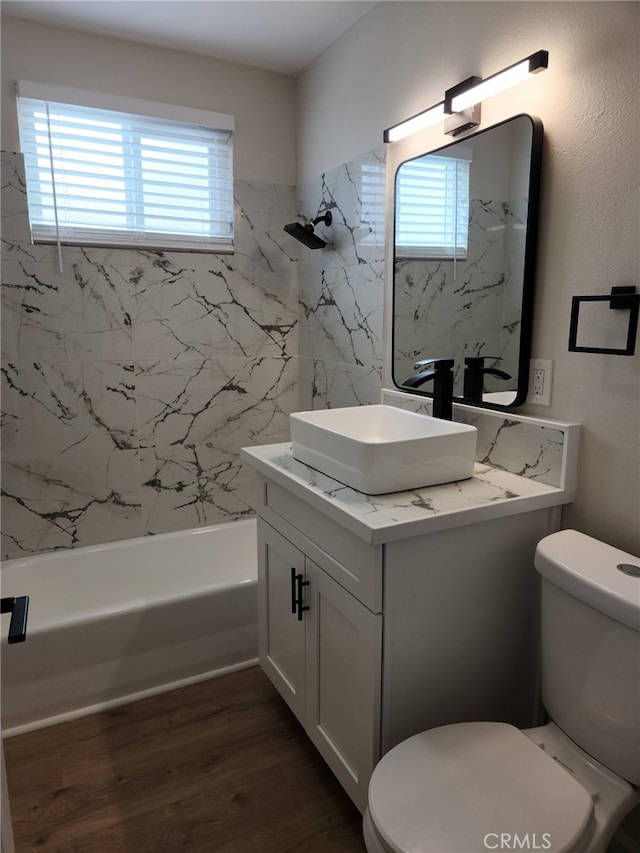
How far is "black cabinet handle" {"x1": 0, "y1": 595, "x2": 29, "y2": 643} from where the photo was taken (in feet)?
2.68

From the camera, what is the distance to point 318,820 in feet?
5.27

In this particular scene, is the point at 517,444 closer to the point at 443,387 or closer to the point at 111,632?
the point at 443,387

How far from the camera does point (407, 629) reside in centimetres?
137

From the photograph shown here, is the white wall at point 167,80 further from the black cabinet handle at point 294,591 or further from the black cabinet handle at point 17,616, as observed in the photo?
the black cabinet handle at point 17,616

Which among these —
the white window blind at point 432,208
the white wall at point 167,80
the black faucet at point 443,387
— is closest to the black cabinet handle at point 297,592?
the black faucet at point 443,387

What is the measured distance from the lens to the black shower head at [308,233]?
2.57 meters

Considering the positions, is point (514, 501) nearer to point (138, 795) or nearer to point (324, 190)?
point (138, 795)

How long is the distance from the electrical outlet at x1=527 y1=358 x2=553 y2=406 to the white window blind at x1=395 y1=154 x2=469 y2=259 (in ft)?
1.57

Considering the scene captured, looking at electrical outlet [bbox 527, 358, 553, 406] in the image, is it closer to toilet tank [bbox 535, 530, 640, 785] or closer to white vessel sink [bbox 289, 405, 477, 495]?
white vessel sink [bbox 289, 405, 477, 495]

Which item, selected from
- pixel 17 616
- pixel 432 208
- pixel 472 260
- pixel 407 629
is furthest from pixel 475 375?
pixel 17 616

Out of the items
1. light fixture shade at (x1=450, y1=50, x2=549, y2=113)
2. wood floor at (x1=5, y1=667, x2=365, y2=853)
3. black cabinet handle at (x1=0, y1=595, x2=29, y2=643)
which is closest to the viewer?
black cabinet handle at (x1=0, y1=595, x2=29, y2=643)

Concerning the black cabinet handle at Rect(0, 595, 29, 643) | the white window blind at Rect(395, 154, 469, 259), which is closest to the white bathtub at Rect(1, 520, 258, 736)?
the black cabinet handle at Rect(0, 595, 29, 643)

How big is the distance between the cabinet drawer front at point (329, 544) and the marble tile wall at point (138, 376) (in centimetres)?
108

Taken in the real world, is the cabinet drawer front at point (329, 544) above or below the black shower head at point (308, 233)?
below
